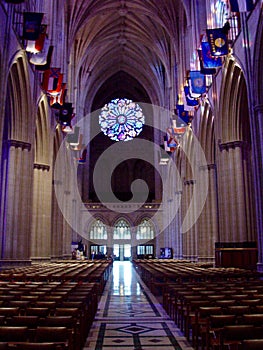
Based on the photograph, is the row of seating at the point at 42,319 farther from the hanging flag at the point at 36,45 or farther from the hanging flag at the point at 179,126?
the hanging flag at the point at 179,126

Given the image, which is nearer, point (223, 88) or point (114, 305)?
point (114, 305)

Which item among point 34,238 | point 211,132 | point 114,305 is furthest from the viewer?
point 211,132

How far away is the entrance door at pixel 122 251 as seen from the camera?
4792 centimetres

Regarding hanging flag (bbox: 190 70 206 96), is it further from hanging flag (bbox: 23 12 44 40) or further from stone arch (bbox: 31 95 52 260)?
hanging flag (bbox: 23 12 44 40)

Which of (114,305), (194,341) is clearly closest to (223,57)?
(114,305)

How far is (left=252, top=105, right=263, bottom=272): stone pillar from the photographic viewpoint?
48.3 feet

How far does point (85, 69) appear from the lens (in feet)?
145

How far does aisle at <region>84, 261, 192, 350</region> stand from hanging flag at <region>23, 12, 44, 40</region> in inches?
419

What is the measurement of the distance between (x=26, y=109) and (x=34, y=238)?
833 centimetres

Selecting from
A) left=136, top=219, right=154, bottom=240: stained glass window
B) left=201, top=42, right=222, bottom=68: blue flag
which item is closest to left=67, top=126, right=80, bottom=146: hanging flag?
left=201, top=42, right=222, bottom=68: blue flag

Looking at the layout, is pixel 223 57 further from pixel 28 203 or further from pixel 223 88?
pixel 28 203

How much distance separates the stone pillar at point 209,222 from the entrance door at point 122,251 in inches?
881

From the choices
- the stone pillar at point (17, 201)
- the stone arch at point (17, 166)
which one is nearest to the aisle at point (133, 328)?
the stone pillar at point (17, 201)

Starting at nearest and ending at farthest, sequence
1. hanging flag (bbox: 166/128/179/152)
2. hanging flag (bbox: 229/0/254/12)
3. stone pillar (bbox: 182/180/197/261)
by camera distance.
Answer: hanging flag (bbox: 229/0/254/12) < stone pillar (bbox: 182/180/197/261) < hanging flag (bbox: 166/128/179/152)
